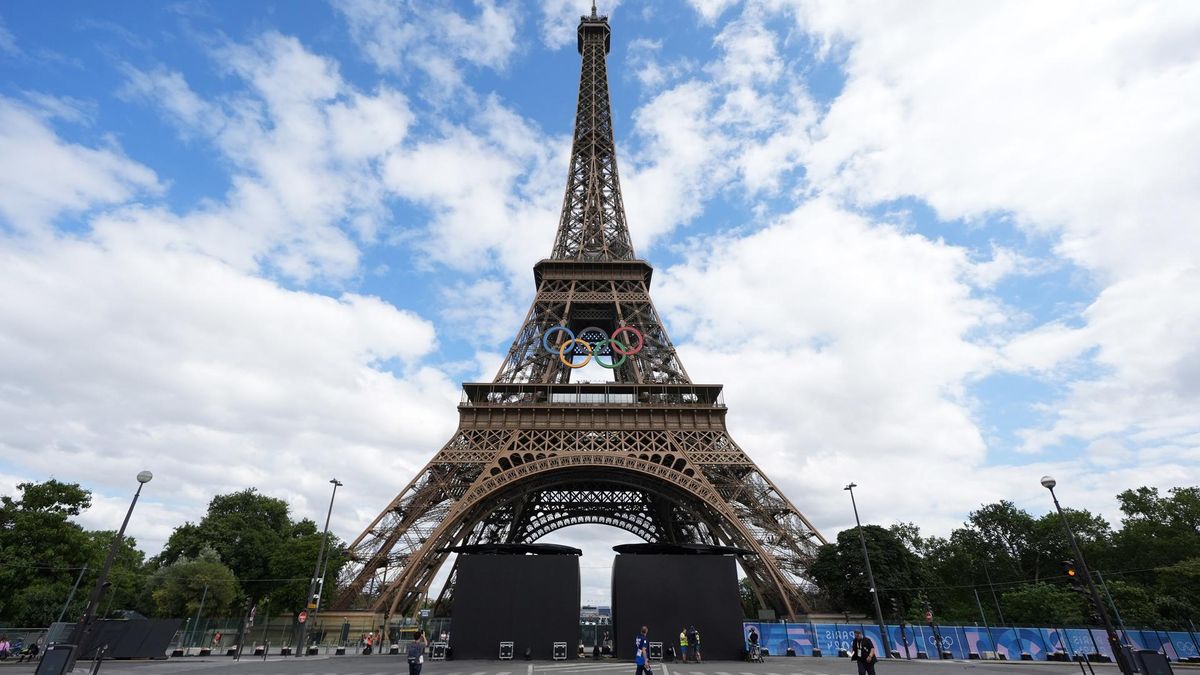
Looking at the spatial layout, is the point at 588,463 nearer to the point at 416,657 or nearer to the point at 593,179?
the point at 416,657

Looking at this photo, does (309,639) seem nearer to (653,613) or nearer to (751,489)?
(653,613)

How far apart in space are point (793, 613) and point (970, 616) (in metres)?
29.3

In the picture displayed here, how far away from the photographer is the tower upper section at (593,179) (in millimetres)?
47969

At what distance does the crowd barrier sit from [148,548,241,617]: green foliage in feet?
109

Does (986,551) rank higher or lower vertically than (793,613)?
higher

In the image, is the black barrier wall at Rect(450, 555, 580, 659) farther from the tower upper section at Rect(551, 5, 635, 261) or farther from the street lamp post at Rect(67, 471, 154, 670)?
the tower upper section at Rect(551, 5, 635, 261)

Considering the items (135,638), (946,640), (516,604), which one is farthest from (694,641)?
(135,638)

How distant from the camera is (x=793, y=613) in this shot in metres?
28.3

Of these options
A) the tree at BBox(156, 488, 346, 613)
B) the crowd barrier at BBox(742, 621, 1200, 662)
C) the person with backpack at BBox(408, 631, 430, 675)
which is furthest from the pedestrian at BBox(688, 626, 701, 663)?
the tree at BBox(156, 488, 346, 613)

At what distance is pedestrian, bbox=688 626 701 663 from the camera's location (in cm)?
2262

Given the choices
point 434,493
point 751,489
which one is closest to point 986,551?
point 751,489

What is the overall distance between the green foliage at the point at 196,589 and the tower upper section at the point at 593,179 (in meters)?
32.1

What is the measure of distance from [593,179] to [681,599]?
38370mm

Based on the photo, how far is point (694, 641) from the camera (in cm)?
2273
